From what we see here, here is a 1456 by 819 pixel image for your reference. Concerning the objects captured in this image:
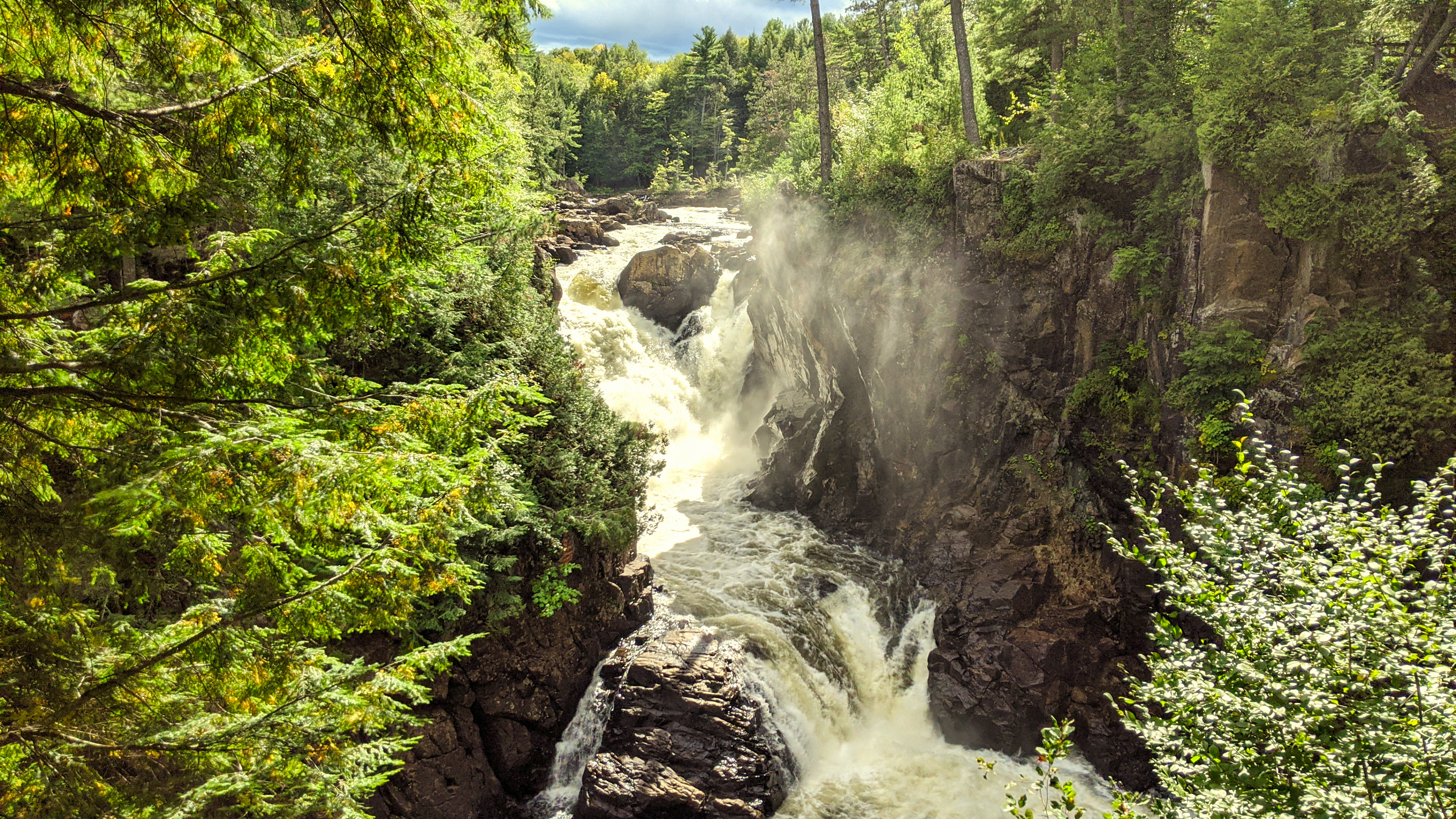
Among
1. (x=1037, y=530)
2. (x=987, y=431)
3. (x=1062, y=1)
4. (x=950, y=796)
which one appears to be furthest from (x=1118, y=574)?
(x=1062, y=1)

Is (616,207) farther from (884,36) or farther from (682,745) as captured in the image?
(682,745)

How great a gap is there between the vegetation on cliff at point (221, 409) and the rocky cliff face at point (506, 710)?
645 cm

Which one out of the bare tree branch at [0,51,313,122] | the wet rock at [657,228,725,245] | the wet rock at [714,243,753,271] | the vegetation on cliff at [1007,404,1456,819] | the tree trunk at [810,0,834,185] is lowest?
the vegetation on cliff at [1007,404,1456,819]

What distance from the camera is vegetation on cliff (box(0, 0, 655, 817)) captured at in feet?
12.5

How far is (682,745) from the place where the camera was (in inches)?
495

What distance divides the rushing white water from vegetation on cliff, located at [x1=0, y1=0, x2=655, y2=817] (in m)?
9.36

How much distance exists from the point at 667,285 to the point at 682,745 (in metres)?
20.5

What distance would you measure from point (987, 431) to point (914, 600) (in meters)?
4.98

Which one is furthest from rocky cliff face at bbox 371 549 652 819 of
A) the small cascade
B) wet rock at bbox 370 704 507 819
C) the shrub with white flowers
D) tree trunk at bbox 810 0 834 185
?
tree trunk at bbox 810 0 834 185

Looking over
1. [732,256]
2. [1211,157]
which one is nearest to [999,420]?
[1211,157]

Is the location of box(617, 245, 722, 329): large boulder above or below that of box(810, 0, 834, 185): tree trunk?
below

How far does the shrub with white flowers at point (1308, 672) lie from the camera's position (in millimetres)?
4688

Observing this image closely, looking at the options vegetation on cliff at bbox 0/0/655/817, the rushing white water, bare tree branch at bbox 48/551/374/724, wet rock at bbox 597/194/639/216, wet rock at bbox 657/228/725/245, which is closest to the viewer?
vegetation on cliff at bbox 0/0/655/817

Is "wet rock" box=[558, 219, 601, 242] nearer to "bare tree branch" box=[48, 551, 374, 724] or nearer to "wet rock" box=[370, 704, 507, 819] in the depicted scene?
"wet rock" box=[370, 704, 507, 819]
